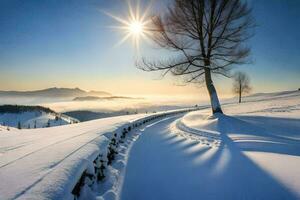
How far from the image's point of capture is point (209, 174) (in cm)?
477

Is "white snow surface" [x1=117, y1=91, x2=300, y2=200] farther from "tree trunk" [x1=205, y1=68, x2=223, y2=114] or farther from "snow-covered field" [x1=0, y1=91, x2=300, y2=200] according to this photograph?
"tree trunk" [x1=205, y1=68, x2=223, y2=114]

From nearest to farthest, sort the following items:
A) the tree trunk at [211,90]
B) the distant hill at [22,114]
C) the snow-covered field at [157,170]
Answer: the snow-covered field at [157,170], the tree trunk at [211,90], the distant hill at [22,114]

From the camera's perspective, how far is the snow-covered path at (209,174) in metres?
3.90

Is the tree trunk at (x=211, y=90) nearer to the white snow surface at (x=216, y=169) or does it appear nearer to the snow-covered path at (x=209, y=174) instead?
the white snow surface at (x=216, y=169)

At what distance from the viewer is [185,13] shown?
14352mm

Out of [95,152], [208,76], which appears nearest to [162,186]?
[95,152]

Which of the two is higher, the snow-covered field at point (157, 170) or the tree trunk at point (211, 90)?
the tree trunk at point (211, 90)

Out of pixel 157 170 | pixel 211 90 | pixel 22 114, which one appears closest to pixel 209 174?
pixel 157 170

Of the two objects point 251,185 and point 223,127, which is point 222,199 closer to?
point 251,185

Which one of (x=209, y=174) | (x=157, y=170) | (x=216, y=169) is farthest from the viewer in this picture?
(x=157, y=170)

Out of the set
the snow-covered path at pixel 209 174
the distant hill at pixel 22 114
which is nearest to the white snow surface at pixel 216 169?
the snow-covered path at pixel 209 174

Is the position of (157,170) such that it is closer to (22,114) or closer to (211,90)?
(211,90)

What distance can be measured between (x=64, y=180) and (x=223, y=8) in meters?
14.6

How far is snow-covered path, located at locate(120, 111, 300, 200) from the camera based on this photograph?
154 inches
